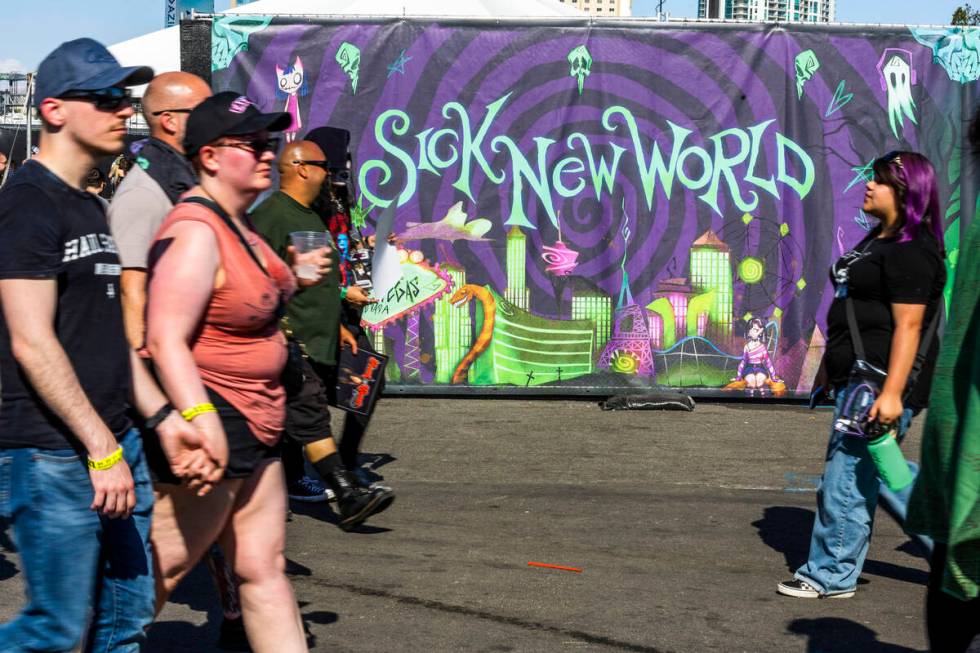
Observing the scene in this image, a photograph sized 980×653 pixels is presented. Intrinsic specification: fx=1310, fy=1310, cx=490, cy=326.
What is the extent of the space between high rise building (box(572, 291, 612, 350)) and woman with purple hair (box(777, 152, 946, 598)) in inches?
203

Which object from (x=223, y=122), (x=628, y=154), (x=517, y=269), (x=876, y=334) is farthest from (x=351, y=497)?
(x=628, y=154)

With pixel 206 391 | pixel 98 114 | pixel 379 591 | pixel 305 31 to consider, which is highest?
pixel 305 31

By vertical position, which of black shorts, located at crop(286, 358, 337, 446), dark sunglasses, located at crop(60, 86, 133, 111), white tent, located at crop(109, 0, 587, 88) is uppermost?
white tent, located at crop(109, 0, 587, 88)

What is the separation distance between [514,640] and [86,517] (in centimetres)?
208

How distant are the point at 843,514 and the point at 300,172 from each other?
10.1 ft

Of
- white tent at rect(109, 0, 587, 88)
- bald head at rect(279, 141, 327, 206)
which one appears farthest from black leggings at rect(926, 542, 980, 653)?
white tent at rect(109, 0, 587, 88)

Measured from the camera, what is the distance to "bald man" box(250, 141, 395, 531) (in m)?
6.33

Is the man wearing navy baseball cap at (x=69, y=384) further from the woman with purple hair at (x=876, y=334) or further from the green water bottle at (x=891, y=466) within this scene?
the woman with purple hair at (x=876, y=334)

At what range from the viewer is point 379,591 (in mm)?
5523

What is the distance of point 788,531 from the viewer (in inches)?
265

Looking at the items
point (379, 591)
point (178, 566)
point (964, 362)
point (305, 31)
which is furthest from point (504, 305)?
point (964, 362)

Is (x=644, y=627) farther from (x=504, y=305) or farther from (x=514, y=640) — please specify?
(x=504, y=305)

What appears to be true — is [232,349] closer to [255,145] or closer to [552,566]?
[255,145]

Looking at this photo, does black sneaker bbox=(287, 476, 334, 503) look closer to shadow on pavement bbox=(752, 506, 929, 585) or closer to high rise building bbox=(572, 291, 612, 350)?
shadow on pavement bbox=(752, 506, 929, 585)
